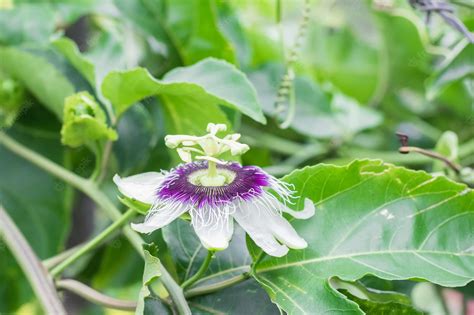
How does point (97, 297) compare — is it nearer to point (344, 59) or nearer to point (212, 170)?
point (212, 170)

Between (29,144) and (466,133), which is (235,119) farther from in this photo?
(466,133)

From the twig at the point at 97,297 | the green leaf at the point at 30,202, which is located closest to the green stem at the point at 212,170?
the twig at the point at 97,297

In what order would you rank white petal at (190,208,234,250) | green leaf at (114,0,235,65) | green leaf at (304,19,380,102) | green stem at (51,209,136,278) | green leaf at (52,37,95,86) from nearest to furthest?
white petal at (190,208,234,250), green stem at (51,209,136,278), green leaf at (52,37,95,86), green leaf at (114,0,235,65), green leaf at (304,19,380,102)

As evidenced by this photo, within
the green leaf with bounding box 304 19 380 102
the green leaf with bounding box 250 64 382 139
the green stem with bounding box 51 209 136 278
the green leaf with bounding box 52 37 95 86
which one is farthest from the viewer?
the green leaf with bounding box 304 19 380 102

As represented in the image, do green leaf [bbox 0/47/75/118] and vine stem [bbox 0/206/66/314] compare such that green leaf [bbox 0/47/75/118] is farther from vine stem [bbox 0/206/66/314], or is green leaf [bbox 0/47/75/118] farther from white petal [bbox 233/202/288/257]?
white petal [bbox 233/202/288/257]

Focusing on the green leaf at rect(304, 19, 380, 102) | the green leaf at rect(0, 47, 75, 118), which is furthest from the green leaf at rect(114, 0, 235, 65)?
Result: the green leaf at rect(304, 19, 380, 102)

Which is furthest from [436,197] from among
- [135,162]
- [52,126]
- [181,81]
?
[52,126]

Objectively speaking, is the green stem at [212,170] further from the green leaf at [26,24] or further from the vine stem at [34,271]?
the green leaf at [26,24]
